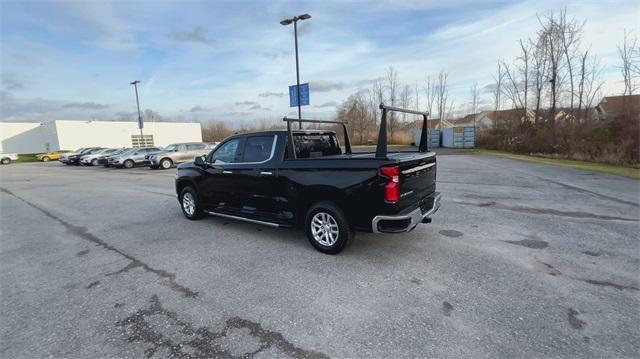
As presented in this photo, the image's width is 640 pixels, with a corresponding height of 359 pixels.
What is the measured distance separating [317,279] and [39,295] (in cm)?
327

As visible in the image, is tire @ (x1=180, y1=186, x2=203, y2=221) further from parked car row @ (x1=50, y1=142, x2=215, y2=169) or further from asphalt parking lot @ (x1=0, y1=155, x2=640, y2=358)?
parked car row @ (x1=50, y1=142, x2=215, y2=169)

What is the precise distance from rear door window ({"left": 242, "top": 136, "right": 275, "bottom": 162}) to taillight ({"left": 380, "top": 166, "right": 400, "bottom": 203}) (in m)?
2.14

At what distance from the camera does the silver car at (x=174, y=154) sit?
20.9 meters

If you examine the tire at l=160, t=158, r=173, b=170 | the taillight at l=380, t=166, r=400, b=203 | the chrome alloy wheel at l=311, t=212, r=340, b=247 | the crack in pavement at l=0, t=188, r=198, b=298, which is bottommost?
the crack in pavement at l=0, t=188, r=198, b=298

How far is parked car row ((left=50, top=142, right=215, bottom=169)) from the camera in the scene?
21.2 metres

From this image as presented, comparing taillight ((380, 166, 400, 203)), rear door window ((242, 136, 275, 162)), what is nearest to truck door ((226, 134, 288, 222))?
rear door window ((242, 136, 275, 162))

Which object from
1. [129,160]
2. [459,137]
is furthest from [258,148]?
[459,137]

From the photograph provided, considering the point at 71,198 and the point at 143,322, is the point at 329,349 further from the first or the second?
the point at 71,198

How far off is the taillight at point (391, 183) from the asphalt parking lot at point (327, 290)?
36.2 inches

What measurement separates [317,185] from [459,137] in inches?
1410

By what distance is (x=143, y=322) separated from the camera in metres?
3.12

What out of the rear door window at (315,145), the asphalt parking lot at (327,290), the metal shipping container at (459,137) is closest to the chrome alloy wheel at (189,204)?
the asphalt parking lot at (327,290)

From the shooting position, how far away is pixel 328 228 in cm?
467

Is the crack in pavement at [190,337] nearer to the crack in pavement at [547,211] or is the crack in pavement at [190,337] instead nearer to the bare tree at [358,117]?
the crack in pavement at [547,211]
